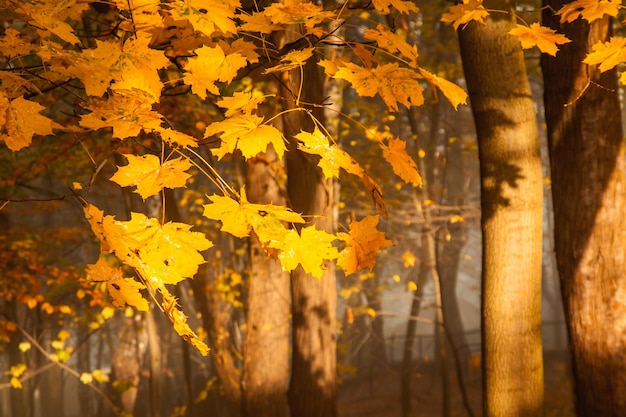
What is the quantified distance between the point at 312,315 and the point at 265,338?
3.38 ft

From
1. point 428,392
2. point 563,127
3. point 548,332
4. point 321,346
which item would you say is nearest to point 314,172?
point 321,346

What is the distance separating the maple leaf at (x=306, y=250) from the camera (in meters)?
2.45

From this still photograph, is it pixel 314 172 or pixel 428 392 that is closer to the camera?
pixel 314 172

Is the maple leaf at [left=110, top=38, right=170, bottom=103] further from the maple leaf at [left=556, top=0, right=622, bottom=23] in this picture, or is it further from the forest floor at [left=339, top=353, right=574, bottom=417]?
the forest floor at [left=339, top=353, right=574, bottom=417]

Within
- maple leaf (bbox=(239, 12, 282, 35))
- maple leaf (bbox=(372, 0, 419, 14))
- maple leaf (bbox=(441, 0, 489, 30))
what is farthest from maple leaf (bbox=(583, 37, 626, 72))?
maple leaf (bbox=(239, 12, 282, 35))

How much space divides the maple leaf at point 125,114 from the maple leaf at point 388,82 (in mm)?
692

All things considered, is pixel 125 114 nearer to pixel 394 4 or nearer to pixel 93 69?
pixel 93 69

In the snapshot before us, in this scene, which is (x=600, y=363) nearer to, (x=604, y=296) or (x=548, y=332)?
(x=604, y=296)

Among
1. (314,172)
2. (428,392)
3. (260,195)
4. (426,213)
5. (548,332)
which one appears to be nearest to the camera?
(314,172)

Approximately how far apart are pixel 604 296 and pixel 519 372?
2.30ft

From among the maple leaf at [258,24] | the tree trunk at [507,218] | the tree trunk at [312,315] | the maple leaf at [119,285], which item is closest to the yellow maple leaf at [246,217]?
the maple leaf at [119,285]

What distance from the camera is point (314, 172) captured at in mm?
6332

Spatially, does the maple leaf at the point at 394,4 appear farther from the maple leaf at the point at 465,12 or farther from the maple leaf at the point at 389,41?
the maple leaf at the point at 465,12

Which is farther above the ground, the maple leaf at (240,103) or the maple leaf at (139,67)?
the maple leaf at (139,67)
